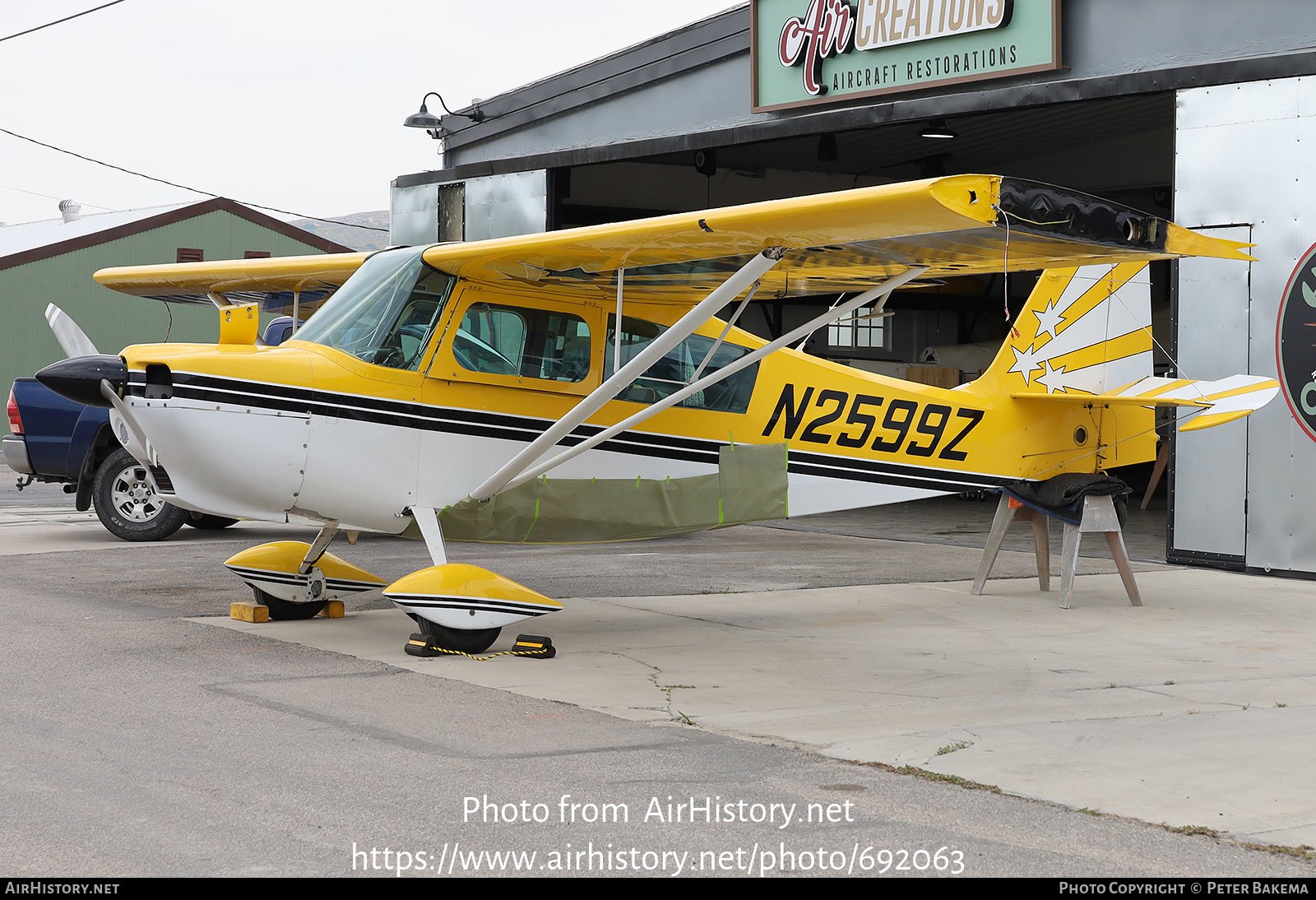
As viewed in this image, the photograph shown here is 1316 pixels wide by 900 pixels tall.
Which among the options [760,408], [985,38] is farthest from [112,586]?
[985,38]

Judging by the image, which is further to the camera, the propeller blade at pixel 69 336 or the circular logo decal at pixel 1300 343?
the circular logo decal at pixel 1300 343

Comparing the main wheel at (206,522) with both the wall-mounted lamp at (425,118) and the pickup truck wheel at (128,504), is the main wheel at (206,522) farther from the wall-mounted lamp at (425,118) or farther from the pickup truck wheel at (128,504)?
the wall-mounted lamp at (425,118)

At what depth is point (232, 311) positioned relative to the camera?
24.2 ft

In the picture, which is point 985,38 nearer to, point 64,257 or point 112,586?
point 112,586

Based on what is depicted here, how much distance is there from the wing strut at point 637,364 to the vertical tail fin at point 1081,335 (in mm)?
3375

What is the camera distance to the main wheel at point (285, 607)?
8.21 meters

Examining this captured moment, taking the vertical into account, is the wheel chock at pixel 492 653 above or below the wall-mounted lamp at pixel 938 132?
below

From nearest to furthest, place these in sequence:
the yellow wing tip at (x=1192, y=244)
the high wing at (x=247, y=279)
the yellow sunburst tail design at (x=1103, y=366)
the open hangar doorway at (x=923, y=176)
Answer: the yellow wing tip at (x=1192, y=244)
the yellow sunburst tail design at (x=1103, y=366)
the high wing at (x=247, y=279)
the open hangar doorway at (x=923, y=176)

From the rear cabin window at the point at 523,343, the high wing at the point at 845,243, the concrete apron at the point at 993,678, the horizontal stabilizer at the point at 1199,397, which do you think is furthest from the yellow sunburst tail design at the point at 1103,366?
the rear cabin window at the point at 523,343

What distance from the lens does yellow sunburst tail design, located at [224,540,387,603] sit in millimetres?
8086

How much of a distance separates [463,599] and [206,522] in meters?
7.83

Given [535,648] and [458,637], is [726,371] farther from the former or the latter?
[458,637]

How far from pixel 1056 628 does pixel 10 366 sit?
30.6m

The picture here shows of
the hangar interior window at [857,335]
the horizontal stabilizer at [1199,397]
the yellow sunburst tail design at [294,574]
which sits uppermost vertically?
the hangar interior window at [857,335]
